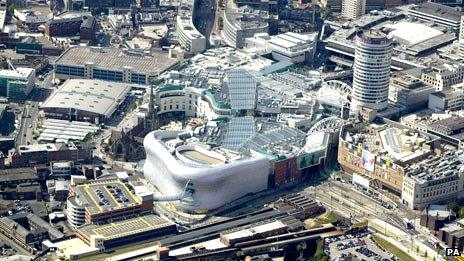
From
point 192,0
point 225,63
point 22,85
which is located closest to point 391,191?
point 225,63

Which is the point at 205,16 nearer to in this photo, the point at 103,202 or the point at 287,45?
the point at 287,45

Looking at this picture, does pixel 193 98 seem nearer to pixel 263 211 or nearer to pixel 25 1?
pixel 263 211

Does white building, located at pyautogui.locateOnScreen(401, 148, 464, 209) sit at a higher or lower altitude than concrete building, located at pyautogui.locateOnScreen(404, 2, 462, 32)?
lower

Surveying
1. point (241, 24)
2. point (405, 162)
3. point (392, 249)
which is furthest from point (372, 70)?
point (241, 24)

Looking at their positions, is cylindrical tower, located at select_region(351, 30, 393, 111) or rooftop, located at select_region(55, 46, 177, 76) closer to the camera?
cylindrical tower, located at select_region(351, 30, 393, 111)

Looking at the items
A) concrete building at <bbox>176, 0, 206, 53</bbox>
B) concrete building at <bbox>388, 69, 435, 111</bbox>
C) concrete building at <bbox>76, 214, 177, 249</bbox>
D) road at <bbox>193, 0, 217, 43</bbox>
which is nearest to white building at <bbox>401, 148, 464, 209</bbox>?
concrete building at <bbox>388, 69, 435, 111</bbox>

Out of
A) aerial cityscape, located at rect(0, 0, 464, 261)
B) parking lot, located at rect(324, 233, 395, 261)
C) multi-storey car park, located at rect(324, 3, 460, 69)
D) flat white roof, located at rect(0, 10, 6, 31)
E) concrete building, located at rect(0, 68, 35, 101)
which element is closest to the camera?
parking lot, located at rect(324, 233, 395, 261)

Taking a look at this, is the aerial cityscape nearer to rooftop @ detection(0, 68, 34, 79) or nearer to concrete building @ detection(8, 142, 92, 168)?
concrete building @ detection(8, 142, 92, 168)
